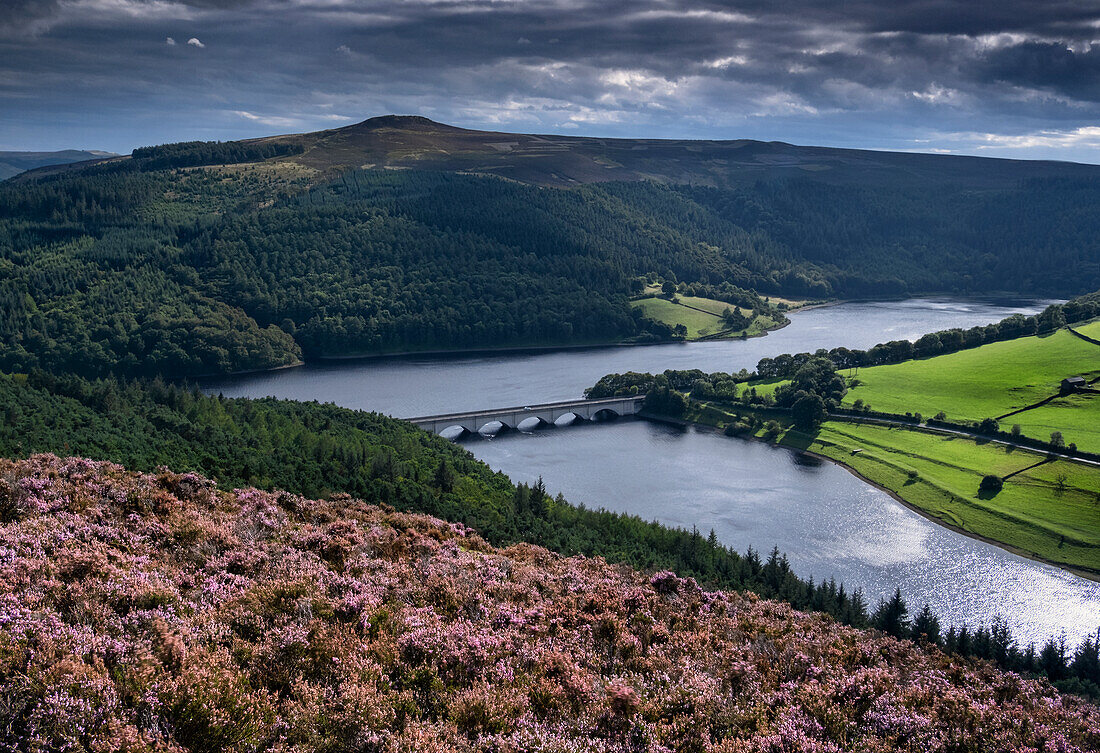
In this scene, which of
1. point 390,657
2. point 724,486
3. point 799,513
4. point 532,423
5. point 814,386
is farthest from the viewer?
point 532,423

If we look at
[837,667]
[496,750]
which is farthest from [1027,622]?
[496,750]

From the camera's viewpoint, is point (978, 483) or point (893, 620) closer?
point (893, 620)

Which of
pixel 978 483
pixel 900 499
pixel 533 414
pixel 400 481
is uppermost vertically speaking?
pixel 400 481

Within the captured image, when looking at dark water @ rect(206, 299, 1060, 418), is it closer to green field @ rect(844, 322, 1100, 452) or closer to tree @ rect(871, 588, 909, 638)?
green field @ rect(844, 322, 1100, 452)

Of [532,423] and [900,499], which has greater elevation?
[532,423]

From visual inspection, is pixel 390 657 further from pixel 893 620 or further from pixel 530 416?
pixel 530 416

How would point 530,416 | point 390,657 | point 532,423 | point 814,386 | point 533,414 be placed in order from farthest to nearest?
point 532,423 → point 530,416 → point 533,414 → point 814,386 → point 390,657

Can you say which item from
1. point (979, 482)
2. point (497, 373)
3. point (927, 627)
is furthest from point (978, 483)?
point (497, 373)
